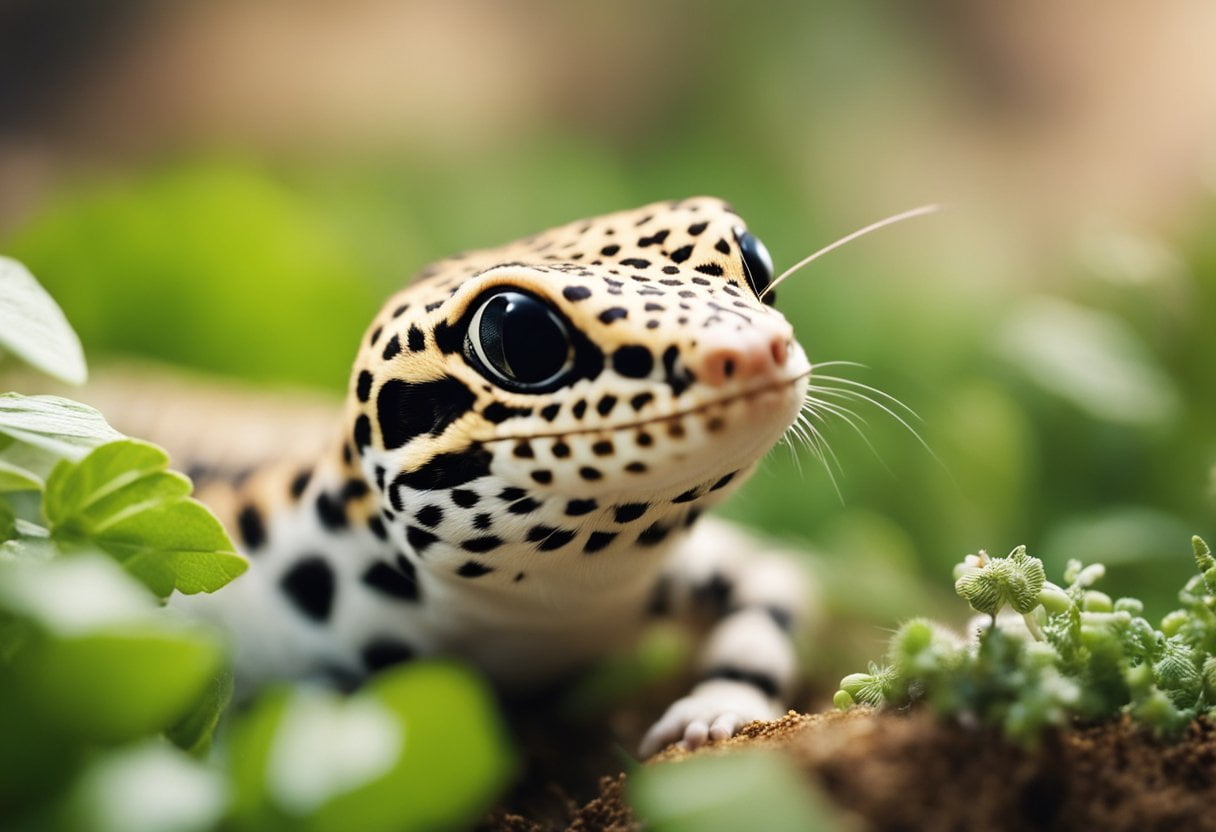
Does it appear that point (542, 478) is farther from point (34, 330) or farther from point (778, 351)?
point (34, 330)

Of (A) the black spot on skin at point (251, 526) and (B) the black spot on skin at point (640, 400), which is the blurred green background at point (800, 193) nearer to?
(B) the black spot on skin at point (640, 400)

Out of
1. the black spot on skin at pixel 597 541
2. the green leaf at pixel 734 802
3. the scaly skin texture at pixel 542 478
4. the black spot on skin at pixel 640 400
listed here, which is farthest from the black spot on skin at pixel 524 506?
the green leaf at pixel 734 802

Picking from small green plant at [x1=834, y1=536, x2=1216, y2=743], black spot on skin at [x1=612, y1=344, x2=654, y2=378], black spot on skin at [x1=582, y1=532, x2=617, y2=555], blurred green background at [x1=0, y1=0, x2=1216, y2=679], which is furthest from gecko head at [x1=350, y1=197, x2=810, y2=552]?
blurred green background at [x1=0, y1=0, x2=1216, y2=679]

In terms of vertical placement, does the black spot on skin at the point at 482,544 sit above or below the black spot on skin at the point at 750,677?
below

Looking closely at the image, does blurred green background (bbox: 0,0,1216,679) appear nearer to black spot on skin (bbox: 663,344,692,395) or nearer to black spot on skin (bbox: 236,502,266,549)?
black spot on skin (bbox: 663,344,692,395)

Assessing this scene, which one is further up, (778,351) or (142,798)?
(778,351)

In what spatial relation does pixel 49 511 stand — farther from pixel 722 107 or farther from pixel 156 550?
pixel 722 107

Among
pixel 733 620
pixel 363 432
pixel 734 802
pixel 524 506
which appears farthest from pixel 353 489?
pixel 734 802
